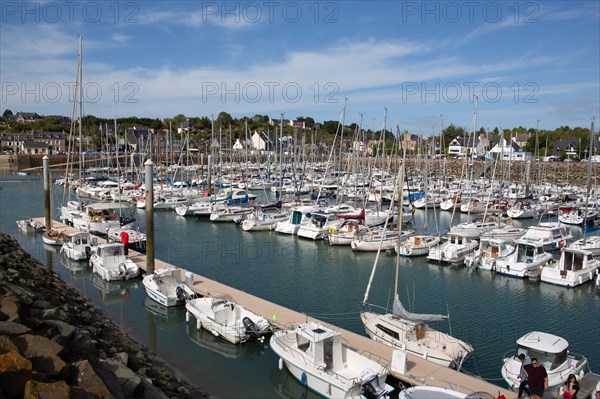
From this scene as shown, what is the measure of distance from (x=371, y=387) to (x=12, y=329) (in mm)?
8633

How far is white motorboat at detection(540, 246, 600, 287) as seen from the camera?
26.0m

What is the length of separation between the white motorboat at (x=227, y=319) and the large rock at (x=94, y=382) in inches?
343

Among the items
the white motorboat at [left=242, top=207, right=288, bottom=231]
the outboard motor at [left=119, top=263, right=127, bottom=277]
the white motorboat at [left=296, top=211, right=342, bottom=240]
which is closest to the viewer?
the outboard motor at [left=119, top=263, right=127, bottom=277]

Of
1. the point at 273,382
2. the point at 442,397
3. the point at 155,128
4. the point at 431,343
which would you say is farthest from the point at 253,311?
the point at 155,128

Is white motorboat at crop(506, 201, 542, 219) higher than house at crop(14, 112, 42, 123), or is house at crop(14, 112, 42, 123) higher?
house at crop(14, 112, 42, 123)

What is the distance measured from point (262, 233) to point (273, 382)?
25590 millimetres

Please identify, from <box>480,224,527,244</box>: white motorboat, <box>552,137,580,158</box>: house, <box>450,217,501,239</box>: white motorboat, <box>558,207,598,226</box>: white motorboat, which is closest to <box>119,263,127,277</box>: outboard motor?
<box>450,217,501,239</box>: white motorboat

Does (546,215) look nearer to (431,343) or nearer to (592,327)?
(592,327)

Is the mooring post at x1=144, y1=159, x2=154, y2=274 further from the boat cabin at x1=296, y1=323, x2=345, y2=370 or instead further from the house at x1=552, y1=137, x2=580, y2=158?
the house at x1=552, y1=137, x2=580, y2=158

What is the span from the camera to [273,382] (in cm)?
1555

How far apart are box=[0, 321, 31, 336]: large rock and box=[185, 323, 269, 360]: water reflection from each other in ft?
28.0

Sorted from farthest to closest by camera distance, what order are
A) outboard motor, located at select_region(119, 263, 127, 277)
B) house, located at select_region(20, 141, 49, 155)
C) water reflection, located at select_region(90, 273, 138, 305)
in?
house, located at select_region(20, 141, 49, 155) → outboard motor, located at select_region(119, 263, 127, 277) → water reflection, located at select_region(90, 273, 138, 305)

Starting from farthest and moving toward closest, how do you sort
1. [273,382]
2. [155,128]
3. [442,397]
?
[155,128]
[273,382]
[442,397]

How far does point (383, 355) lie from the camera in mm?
15594
